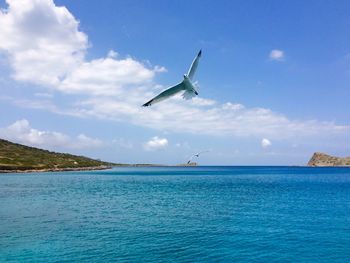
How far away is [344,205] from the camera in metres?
58.9

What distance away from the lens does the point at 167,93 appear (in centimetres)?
1772

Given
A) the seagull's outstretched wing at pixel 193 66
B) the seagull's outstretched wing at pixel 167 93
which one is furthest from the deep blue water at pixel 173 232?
the seagull's outstretched wing at pixel 193 66

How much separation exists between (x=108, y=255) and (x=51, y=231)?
39.0ft

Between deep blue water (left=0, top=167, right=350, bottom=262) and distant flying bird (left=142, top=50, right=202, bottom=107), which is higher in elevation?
distant flying bird (left=142, top=50, right=202, bottom=107)

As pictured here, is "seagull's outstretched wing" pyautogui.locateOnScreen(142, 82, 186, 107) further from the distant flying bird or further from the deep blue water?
the deep blue water

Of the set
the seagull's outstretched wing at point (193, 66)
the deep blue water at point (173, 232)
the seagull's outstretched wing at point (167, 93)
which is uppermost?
the seagull's outstretched wing at point (193, 66)

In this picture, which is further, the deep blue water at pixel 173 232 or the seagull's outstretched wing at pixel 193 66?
the deep blue water at pixel 173 232

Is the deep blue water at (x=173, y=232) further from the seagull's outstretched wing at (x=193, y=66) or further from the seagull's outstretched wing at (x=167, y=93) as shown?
the seagull's outstretched wing at (x=193, y=66)

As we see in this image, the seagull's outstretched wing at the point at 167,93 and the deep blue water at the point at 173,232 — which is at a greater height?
the seagull's outstretched wing at the point at 167,93

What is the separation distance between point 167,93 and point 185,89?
1031mm

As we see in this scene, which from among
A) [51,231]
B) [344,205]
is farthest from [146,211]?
[344,205]

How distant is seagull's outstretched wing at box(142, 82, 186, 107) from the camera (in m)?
17.2

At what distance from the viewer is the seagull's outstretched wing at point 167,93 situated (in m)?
17.2

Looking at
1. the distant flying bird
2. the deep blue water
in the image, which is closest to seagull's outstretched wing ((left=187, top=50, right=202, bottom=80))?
the distant flying bird
